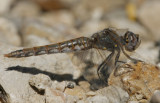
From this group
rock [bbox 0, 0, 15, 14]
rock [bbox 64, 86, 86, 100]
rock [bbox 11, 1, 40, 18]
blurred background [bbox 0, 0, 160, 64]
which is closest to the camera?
rock [bbox 64, 86, 86, 100]

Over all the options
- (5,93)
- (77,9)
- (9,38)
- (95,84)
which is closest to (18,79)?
(5,93)

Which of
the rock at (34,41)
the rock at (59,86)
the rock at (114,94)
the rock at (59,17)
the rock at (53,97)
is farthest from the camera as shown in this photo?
the rock at (59,17)

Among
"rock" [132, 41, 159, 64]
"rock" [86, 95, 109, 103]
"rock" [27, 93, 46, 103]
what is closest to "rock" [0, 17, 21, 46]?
"rock" [27, 93, 46, 103]

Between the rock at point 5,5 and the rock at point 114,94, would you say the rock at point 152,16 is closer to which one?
the rock at point 114,94

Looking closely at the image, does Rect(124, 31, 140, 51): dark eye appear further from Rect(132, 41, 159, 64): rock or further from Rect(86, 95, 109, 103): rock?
Rect(86, 95, 109, 103): rock

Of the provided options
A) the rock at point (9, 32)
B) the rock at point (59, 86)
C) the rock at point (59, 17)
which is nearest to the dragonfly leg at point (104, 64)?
the rock at point (59, 86)

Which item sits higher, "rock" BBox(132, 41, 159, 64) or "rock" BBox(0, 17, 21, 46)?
"rock" BBox(0, 17, 21, 46)

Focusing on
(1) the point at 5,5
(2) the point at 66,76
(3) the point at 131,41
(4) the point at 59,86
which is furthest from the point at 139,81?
(1) the point at 5,5
